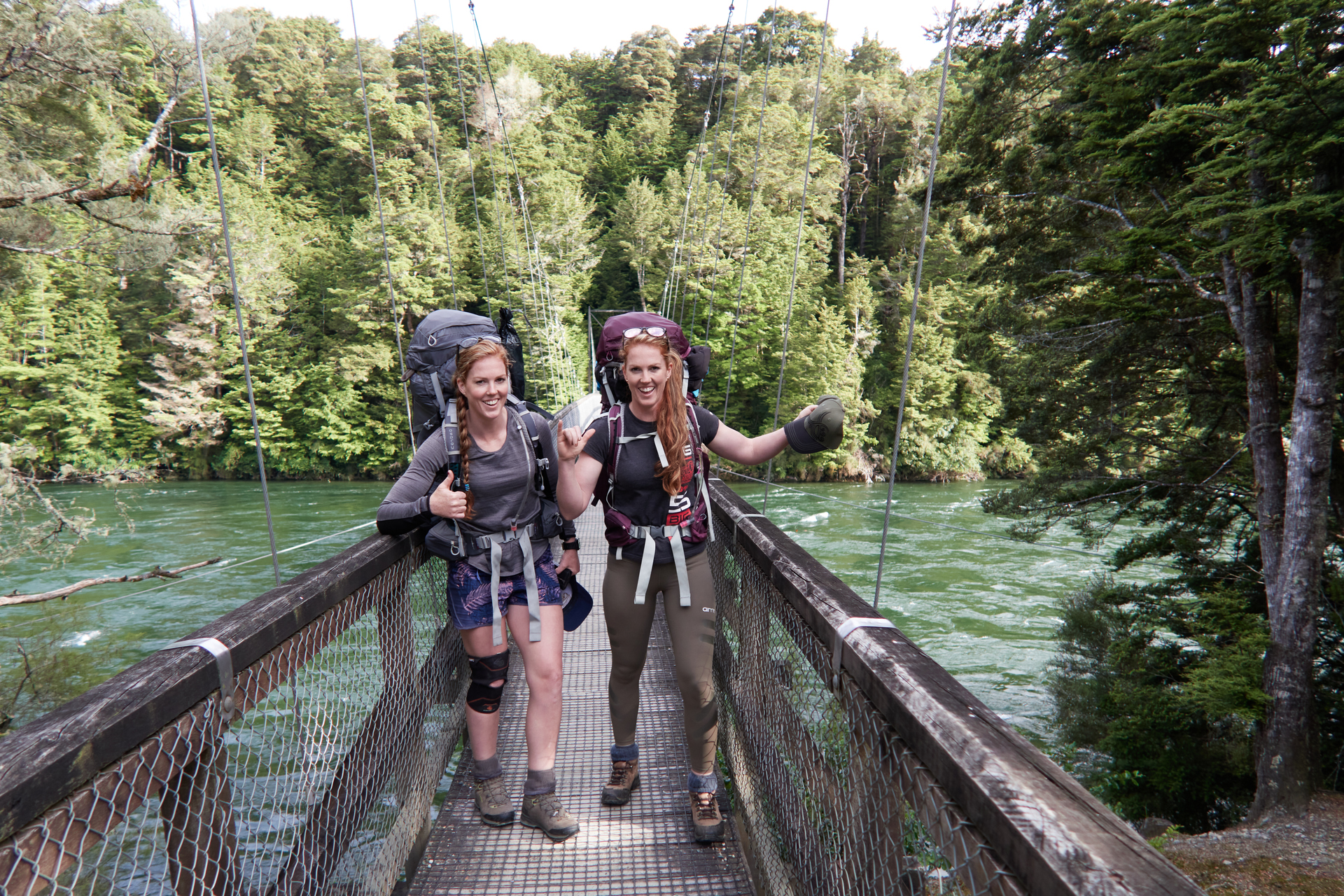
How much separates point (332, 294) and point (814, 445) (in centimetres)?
3013

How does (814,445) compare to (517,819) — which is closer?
(814,445)

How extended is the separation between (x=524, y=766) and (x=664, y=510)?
1.04 meters

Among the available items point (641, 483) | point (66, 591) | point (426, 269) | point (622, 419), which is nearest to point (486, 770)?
point (641, 483)

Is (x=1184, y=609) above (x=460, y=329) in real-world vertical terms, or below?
below

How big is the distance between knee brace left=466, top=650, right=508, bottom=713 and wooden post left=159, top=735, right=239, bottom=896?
868 mm

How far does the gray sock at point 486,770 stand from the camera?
215cm

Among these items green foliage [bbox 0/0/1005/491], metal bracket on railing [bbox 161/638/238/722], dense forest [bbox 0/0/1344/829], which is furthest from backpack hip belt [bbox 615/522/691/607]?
green foliage [bbox 0/0/1005/491]

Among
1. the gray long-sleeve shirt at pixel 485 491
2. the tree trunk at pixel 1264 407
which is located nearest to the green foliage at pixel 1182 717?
the tree trunk at pixel 1264 407

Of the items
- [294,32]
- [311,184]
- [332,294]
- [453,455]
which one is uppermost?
[294,32]

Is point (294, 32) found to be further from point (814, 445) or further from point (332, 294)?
point (814, 445)

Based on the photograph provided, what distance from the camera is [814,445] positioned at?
1876 millimetres

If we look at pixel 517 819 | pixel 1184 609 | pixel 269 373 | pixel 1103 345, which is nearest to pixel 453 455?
pixel 517 819

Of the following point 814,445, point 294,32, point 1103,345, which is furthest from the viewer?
point 294,32

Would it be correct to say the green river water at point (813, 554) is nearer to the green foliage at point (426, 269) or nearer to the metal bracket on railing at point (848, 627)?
the green foliage at point (426, 269)
